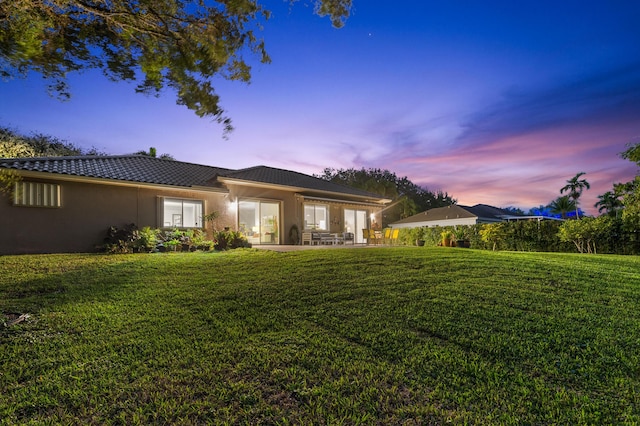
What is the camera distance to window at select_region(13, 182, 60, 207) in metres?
11.8

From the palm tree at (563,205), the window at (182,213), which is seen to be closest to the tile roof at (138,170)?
the window at (182,213)

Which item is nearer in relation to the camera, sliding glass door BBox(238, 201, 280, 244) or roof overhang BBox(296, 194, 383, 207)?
sliding glass door BBox(238, 201, 280, 244)

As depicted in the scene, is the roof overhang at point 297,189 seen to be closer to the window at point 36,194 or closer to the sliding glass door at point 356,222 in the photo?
the sliding glass door at point 356,222

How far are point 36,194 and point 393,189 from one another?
38831mm

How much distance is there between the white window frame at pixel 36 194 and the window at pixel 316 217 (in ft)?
38.5

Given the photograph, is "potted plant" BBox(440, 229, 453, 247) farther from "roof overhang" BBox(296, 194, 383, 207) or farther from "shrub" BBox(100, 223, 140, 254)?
"shrub" BBox(100, 223, 140, 254)

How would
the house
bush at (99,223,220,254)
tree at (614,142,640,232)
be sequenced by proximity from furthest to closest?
tree at (614,142,640,232), bush at (99,223,220,254), the house

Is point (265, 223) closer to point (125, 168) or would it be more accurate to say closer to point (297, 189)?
point (297, 189)

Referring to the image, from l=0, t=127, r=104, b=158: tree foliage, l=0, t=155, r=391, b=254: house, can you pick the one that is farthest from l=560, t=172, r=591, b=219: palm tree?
l=0, t=127, r=104, b=158: tree foliage

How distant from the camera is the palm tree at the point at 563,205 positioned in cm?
4669

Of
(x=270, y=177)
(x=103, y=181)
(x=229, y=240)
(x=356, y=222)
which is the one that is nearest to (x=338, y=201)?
(x=356, y=222)

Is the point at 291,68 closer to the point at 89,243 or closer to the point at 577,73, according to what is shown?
the point at 89,243

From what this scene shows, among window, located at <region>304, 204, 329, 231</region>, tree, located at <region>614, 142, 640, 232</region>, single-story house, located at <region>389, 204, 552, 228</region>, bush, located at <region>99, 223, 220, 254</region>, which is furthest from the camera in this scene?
single-story house, located at <region>389, 204, 552, 228</region>

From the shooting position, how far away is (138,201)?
14.3m
